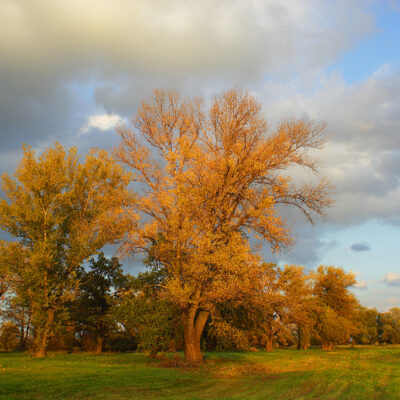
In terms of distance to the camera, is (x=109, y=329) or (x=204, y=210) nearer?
(x=204, y=210)

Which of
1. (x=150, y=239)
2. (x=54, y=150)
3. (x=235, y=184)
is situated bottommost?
(x=150, y=239)

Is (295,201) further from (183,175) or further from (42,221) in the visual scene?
(42,221)

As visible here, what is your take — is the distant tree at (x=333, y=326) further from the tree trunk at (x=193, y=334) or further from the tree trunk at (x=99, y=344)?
the tree trunk at (x=193, y=334)

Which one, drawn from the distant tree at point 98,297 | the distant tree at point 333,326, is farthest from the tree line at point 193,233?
the distant tree at point 333,326

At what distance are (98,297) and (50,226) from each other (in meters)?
14.0

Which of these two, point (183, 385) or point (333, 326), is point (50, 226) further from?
point (333, 326)

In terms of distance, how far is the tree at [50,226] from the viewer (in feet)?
98.5

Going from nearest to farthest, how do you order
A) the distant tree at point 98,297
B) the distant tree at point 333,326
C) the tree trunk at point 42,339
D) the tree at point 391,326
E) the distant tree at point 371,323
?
1. the tree trunk at point 42,339
2. the distant tree at point 98,297
3. the distant tree at point 333,326
4. the distant tree at point 371,323
5. the tree at point 391,326

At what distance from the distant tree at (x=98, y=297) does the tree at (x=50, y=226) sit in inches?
355

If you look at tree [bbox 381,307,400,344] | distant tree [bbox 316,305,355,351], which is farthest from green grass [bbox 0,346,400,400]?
tree [bbox 381,307,400,344]

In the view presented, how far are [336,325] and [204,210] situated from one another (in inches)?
1729

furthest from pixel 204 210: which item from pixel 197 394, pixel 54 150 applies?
pixel 54 150

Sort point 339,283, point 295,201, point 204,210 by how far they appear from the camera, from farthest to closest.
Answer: point 339,283
point 295,201
point 204,210

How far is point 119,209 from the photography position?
22.7m
